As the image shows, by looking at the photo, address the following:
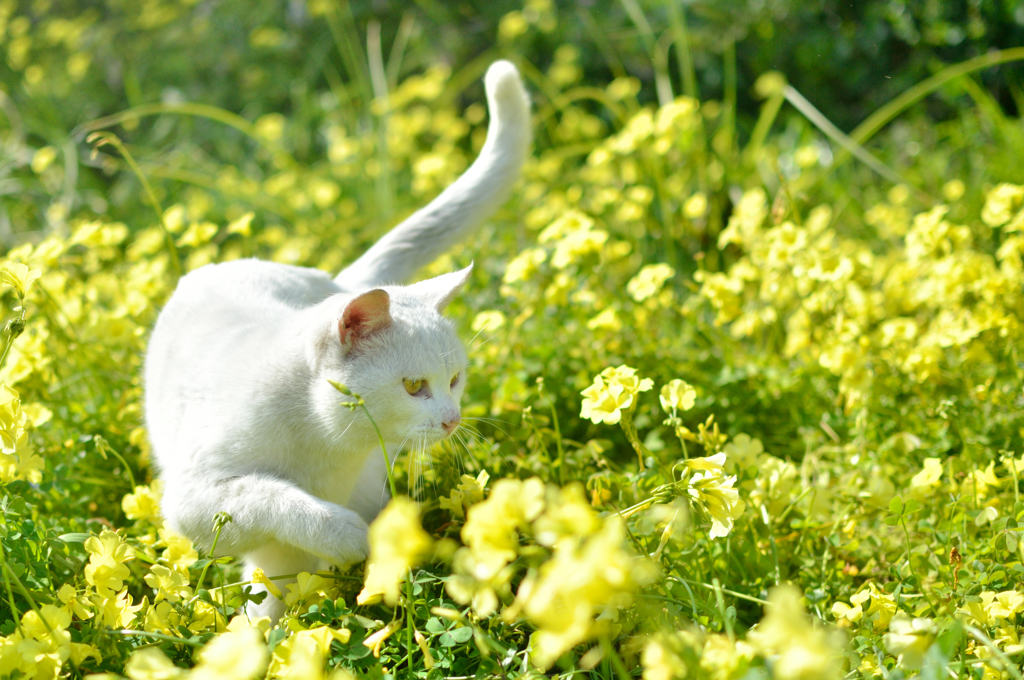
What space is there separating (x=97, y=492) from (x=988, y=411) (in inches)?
89.7

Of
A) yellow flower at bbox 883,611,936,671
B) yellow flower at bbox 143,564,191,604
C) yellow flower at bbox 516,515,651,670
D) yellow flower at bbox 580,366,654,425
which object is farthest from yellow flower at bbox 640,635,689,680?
yellow flower at bbox 143,564,191,604

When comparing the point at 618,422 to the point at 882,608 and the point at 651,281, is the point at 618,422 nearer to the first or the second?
the point at 651,281

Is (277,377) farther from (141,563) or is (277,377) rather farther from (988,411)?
(988,411)

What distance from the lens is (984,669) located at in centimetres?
119

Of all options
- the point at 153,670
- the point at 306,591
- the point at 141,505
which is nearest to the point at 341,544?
the point at 306,591

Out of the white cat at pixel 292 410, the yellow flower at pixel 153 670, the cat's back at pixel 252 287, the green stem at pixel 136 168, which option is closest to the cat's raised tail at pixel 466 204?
the cat's back at pixel 252 287

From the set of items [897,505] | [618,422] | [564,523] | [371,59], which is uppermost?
[371,59]

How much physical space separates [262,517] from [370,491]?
1.60 ft

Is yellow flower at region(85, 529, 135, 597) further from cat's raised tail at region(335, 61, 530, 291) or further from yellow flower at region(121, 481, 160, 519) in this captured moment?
cat's raised tail at region(335, 61, 530, 291)

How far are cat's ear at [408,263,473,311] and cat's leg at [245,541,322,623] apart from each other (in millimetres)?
620

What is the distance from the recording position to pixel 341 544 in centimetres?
142

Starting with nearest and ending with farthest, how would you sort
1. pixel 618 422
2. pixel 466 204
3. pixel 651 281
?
pixel 618 422
pixel 651 281
pixel 466 204

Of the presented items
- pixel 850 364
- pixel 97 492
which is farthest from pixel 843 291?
pixel 97 492

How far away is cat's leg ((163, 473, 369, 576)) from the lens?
1425mm
